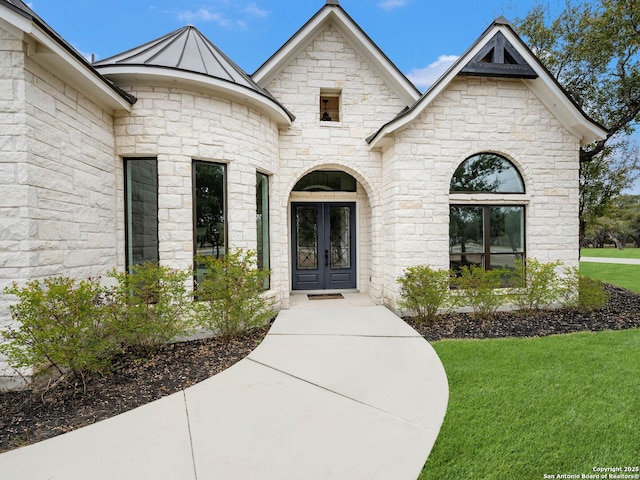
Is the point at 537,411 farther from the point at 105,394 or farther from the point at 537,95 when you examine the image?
the point at 537,95

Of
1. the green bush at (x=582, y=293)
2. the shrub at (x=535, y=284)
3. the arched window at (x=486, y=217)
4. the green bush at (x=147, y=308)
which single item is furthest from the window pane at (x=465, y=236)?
the green bush at (x=147, y=308)

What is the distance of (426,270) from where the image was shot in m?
6.77

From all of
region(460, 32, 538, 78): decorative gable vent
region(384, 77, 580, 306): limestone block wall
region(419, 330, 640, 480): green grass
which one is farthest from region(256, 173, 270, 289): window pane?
region(460, 32, 538, 78): decorative gable vent

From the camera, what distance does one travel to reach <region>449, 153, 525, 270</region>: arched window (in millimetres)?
7668

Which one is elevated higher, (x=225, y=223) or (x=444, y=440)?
(x=225, y=223)

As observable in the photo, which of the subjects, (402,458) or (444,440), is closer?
(402,458)

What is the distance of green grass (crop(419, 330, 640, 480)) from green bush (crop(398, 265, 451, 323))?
1589 millimetres

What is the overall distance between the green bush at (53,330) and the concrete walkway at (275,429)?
1055mm

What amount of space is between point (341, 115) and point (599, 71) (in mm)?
9101

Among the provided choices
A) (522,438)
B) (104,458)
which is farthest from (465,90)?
(104,458)

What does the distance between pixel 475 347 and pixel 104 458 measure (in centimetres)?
488

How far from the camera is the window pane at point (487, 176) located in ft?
25.1

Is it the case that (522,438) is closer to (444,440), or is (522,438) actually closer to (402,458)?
(444,440)

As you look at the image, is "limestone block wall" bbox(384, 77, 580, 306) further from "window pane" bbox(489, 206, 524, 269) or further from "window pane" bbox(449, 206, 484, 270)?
"window pane" bbox(449, 206, 484, 270)
